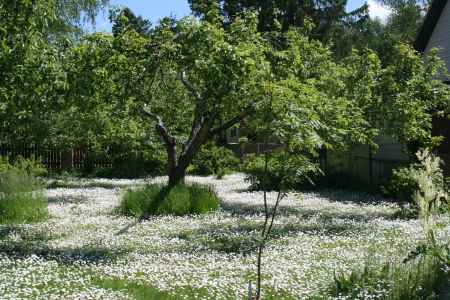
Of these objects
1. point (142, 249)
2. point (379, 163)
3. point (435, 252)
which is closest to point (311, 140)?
point (435, 252)

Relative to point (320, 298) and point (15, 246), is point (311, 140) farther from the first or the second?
point (15, 246)

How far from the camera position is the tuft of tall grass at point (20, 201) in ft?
35.9

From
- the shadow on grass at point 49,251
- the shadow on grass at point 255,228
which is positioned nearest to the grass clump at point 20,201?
the shadow on grass at point 49,251

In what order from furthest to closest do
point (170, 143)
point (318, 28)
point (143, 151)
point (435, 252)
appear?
point (318, 28) < point (143, 151) < point (170, 143) < point (435, 252)

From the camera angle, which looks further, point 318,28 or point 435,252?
point 318,28

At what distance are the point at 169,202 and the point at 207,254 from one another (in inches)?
163

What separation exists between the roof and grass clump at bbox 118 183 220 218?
1173 centimetres

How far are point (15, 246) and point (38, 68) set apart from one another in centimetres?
324

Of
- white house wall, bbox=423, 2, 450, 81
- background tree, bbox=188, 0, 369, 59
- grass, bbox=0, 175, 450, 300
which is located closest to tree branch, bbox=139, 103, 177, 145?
grass, bbox=0, 175, 450, 300

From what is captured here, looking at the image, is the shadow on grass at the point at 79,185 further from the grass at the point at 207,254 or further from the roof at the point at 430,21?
the roof at the point at 430,21

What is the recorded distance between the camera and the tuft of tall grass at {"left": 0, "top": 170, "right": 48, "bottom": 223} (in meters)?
11.0

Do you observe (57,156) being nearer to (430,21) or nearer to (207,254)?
(430,21)

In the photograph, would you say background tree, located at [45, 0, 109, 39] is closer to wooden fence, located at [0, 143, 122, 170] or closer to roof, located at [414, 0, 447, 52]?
wooden fence, located at [0, 143, 122, 170]

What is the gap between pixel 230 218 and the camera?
1142cm
